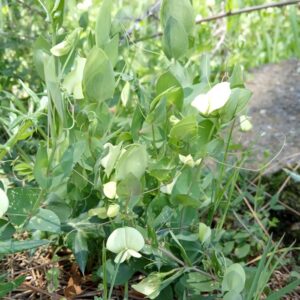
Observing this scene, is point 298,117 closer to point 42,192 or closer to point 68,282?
point 68,282

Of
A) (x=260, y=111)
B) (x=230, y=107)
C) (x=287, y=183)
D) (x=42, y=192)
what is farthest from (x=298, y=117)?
(x=42, y=192)

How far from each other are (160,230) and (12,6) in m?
0.84

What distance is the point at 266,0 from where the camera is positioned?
298 cm

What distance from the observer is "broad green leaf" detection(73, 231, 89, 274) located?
1.02m

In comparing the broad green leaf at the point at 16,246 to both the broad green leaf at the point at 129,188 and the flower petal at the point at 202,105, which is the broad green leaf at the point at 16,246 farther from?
the flower petal at the point at 202,105

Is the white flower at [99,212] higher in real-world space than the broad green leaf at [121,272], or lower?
higher

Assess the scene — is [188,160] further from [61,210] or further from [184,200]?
[61,210]

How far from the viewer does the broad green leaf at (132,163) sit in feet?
2.81

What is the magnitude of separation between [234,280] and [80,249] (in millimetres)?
277

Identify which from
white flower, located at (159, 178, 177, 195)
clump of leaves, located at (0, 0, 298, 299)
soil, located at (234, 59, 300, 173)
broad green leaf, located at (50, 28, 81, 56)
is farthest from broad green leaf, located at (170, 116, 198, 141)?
soil, located at (234, 59, 300, 173)

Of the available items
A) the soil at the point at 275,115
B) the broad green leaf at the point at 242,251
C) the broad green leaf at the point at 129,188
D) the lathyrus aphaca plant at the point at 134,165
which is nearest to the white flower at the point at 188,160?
the lathyrus aphaca plant at the point at 134,165

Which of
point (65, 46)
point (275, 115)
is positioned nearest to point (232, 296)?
point (65, 46)

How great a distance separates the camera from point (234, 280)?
2.98 feet

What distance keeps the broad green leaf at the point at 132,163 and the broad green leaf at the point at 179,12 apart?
0.27 m
